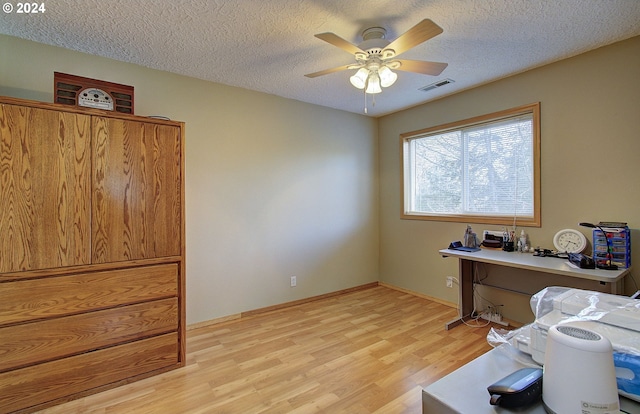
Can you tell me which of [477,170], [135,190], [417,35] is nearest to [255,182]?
[135,190]

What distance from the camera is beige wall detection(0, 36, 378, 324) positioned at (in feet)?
9.08

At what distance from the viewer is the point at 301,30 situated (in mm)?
2213

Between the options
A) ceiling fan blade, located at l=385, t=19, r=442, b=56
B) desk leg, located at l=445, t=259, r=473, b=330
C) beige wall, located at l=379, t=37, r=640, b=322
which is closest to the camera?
ceiling fan blade, located at l=385, t=19, r=442, b=56

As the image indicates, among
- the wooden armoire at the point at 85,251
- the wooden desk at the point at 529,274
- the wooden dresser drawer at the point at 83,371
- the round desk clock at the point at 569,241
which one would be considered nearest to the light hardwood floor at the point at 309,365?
the wooden dresser drawer at the point at 83,371

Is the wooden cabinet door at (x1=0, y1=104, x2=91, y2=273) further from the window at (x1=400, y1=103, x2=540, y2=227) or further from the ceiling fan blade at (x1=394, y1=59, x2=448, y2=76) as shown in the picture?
the window at (x1=400, y1=103, x2=540, y2=227)

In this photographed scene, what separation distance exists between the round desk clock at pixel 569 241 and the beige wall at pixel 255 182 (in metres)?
2.31

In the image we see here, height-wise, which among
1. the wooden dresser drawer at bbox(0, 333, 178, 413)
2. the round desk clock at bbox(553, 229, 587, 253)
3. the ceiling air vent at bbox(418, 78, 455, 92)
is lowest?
the wooden dresser drawer at bbox(0, 333, 178, 413)

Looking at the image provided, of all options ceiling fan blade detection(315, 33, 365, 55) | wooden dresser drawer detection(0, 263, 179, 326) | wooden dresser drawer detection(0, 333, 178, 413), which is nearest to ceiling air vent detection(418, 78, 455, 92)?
ceiling fan blade detection(315, 33, 365, 55)

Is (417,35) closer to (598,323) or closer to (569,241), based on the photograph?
(598,323)

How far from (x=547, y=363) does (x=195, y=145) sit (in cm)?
316

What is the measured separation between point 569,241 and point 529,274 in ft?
1.61

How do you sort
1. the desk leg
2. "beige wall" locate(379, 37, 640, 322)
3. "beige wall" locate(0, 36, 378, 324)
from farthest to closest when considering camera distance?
the desk leg → "beige wall" locate(0, 36, 378, 324) → "beige wall" locate(379, 37, 640, 322)

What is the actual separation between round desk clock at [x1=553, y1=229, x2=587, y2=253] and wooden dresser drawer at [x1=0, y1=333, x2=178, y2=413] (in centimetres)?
345

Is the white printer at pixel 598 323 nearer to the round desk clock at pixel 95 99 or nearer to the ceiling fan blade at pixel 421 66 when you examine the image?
the ceiling fan blade at pixel 421 66
